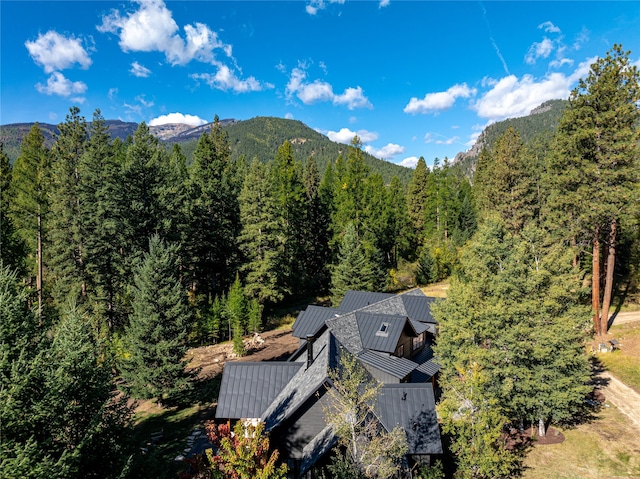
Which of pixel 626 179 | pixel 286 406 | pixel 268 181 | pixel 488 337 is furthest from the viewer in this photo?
pixel 268 181

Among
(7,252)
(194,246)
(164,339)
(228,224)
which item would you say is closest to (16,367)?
(164,339)

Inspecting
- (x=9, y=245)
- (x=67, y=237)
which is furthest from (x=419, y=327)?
(x=9, y=245)

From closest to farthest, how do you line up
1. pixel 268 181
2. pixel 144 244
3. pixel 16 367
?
pixel 16 367 → pixel 144 244 → pixel 268 181

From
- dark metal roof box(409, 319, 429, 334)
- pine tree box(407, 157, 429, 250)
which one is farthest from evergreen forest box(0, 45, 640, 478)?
pine tree box(407, 157, 429, 250)

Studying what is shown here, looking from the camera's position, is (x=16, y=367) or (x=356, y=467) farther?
(x=356, y=467)

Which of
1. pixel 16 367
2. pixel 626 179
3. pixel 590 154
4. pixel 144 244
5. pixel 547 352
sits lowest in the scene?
pixel 547 352

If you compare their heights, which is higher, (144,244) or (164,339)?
(144,244)

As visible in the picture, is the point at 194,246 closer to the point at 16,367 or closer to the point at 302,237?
the point at 302,237

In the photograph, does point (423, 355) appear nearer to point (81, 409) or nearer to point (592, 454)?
point (592, 454)
